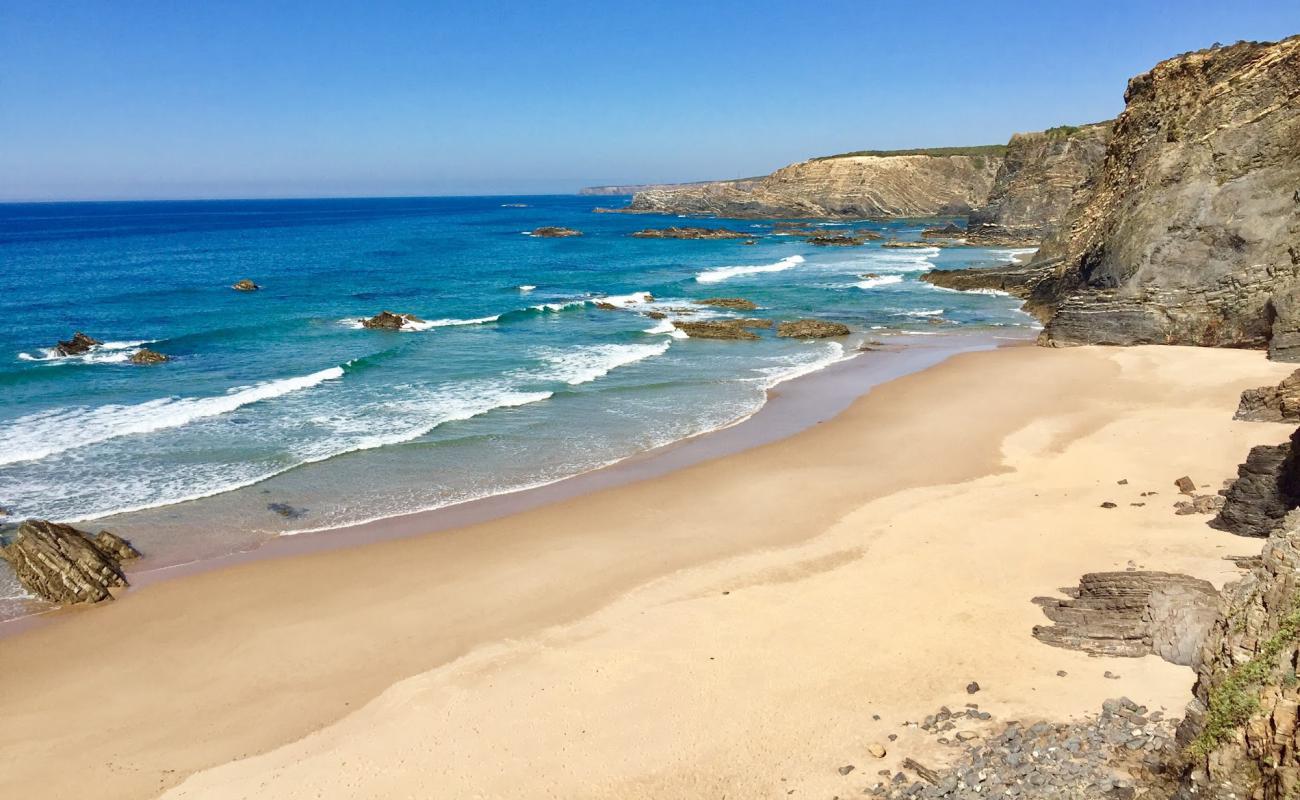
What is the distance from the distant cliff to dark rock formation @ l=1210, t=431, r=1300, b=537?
364 feet

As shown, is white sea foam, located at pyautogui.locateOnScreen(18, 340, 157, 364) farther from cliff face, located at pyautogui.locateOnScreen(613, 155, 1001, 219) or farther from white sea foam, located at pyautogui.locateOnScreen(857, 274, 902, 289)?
cliff face, located at pyautogui.locateOnScreen(613, 155, 1001, 219)

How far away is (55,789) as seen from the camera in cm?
908

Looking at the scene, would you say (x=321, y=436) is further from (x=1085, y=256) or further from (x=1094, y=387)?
(x=1085, y=256)

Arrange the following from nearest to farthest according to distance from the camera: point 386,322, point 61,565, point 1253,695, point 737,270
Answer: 1. point 1253,695
2. point 61,565
3. point 386,322
4. point 737,270

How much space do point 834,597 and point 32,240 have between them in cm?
10508

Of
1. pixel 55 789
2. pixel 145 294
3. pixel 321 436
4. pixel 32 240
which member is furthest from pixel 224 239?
pixel 55 789

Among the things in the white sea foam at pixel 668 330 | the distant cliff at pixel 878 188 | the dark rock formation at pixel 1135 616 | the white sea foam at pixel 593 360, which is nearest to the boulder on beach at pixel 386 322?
the white sea foam at pixel 593 360

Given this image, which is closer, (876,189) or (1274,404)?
(1274,404)

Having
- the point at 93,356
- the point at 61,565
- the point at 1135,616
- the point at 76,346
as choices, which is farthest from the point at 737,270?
the point at 1135,616

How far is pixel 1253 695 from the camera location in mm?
5742

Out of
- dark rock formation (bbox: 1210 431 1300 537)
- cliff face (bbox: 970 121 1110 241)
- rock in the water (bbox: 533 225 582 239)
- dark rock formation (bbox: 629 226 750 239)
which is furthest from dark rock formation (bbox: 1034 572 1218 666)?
rock in the water (bbox: 533 225 582 239)

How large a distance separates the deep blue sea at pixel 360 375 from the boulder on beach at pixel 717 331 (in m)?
0.95

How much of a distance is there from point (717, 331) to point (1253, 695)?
30.7m

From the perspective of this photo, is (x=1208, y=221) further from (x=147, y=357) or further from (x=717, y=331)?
(x=147, y=357)
